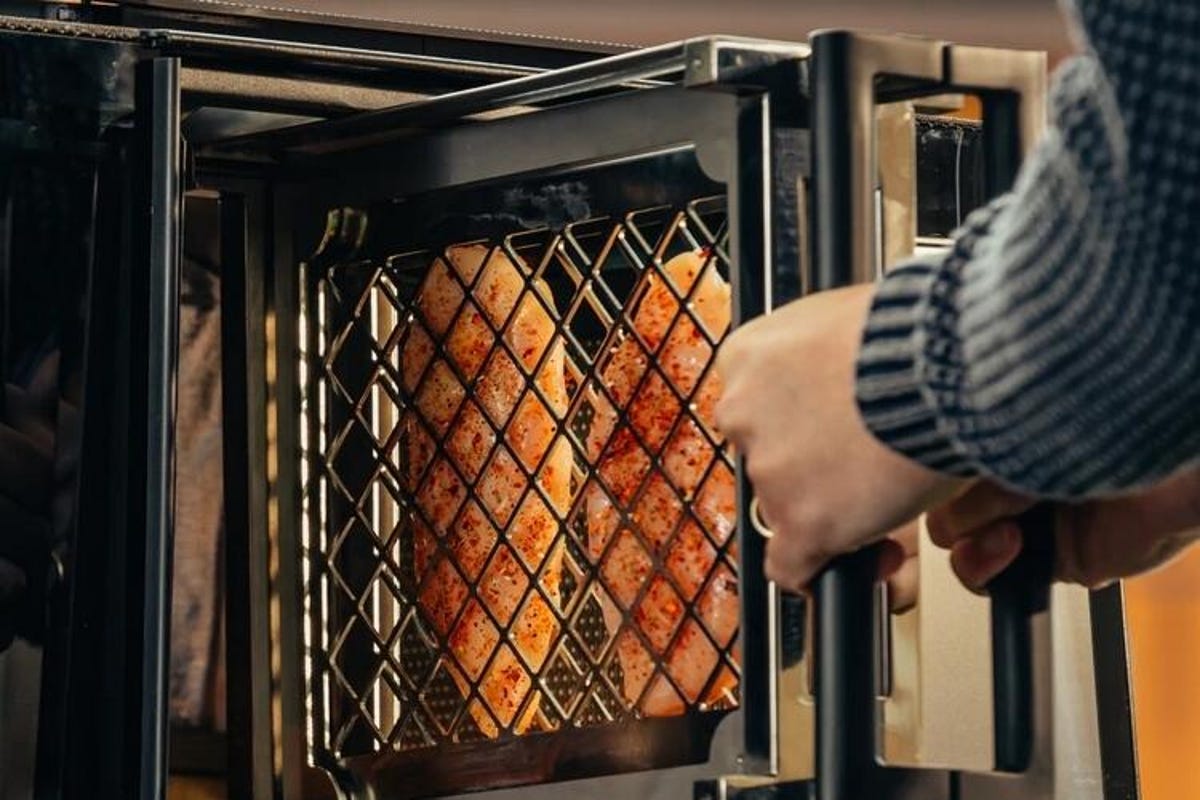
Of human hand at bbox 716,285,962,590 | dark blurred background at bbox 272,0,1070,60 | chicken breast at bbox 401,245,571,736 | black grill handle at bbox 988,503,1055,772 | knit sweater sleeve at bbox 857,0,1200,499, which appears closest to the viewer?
knit sweater sleeve at bbox 857,0,1200,499

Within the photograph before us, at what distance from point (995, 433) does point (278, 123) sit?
22.3 inches

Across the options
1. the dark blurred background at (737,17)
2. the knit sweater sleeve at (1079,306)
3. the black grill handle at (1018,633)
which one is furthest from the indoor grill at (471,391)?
the dark blurred background at (737,17)

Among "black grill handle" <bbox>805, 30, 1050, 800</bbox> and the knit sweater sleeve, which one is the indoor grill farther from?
the knit sweater sleeve

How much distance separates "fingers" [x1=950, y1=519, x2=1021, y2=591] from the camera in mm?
969

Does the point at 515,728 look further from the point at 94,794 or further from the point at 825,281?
the point at 825,281

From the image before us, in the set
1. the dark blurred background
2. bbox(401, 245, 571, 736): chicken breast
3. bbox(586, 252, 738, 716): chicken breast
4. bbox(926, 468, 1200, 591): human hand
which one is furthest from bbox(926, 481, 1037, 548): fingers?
the dark blurred background


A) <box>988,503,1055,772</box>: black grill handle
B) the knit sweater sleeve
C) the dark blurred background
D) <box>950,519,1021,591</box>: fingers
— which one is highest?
the dark blurred background

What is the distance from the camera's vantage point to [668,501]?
1.06 m

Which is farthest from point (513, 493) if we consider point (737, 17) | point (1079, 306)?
point (737, 17)

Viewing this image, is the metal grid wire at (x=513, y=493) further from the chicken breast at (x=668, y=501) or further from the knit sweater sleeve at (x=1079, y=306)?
the knit sweater sleeve at (x=1079, y=306)

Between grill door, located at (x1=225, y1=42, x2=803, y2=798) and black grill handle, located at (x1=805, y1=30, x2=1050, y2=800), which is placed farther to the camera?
grill door, located at (x1=225, y1=42, x2=803, y2=798)

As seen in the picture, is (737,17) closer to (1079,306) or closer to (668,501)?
(668,501)

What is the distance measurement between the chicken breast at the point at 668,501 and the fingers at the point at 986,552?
0.12 m

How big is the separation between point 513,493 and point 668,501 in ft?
0.34
